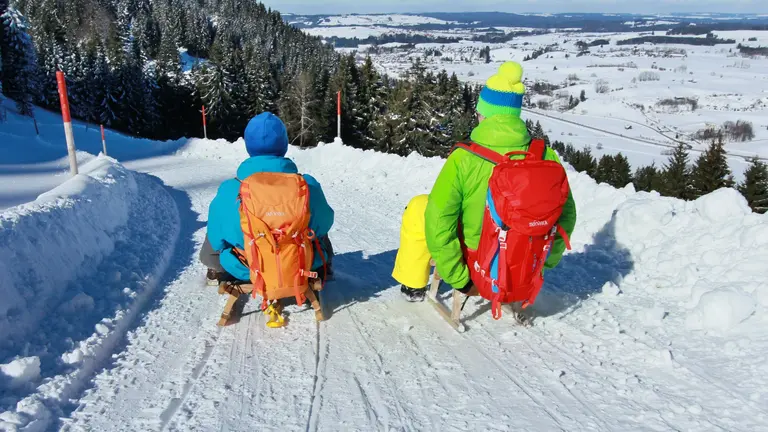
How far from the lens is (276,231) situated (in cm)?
386

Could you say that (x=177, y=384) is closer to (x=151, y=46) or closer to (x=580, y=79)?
(x=151, y=46)

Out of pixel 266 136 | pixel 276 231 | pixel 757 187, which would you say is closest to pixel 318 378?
pixel 276 231

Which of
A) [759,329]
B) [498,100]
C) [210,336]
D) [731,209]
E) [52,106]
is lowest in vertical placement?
[52,106]

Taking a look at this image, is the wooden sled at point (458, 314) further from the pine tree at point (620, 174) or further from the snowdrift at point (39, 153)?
the pine tree at point (620, 174)

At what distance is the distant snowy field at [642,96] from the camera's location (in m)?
94.3

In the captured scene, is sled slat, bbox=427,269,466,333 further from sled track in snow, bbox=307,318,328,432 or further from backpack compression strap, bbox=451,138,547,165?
backpack compression strap, bbox=451,138,547,165

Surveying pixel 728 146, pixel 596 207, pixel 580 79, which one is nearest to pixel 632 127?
pixel 728 146

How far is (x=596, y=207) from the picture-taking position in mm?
6973

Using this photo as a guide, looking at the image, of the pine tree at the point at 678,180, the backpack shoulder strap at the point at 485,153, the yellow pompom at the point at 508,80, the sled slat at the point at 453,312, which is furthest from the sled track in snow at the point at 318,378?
the pine tree at the point at 678,180

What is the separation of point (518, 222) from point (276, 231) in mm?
1785

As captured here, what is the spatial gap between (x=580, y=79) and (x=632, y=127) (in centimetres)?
5478

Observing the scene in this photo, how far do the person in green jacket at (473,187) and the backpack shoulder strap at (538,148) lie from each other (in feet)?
0.18

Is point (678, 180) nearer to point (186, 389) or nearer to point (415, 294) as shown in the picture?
point (415, 294)

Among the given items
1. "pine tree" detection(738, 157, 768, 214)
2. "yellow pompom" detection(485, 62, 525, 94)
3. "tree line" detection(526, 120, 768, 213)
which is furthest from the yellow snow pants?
"pine tree" detection(738, 157, 768, 214)
